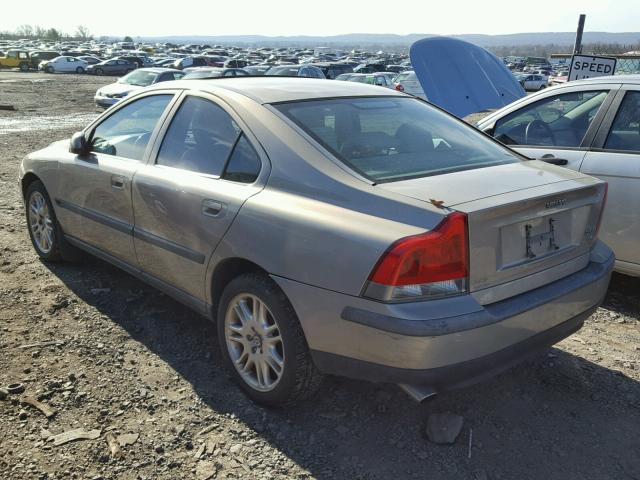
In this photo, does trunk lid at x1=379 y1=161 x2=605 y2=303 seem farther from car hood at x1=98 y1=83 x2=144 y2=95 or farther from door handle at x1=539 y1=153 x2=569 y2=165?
car hood at x1=98 y1=83 x2=144 y2=95

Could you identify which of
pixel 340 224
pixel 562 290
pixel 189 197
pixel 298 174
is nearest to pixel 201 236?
pixel 189 197

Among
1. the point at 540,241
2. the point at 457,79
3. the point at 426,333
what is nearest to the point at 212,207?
the point at 426,333

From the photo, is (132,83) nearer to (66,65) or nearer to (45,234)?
(45,234)

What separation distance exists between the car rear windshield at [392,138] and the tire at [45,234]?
8.51 ft

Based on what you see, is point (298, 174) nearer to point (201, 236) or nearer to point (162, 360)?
point (201, 236)

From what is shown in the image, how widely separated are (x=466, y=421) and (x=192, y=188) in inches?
73.7

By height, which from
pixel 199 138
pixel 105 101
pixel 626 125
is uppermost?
pixel 199 138

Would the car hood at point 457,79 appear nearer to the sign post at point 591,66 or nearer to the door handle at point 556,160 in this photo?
the sign post at point 591,66

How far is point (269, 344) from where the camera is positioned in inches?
118

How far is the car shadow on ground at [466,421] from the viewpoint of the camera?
2.70m

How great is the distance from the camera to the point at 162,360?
11.8ft

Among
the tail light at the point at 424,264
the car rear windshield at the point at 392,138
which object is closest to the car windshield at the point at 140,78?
the car rear windshield at the point at 392,138

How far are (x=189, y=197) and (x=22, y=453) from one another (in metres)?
1.47

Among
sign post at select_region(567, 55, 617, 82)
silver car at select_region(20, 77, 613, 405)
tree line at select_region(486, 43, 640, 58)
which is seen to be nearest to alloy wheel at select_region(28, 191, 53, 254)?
silver car at select_region(20, 77, 613, 405)
